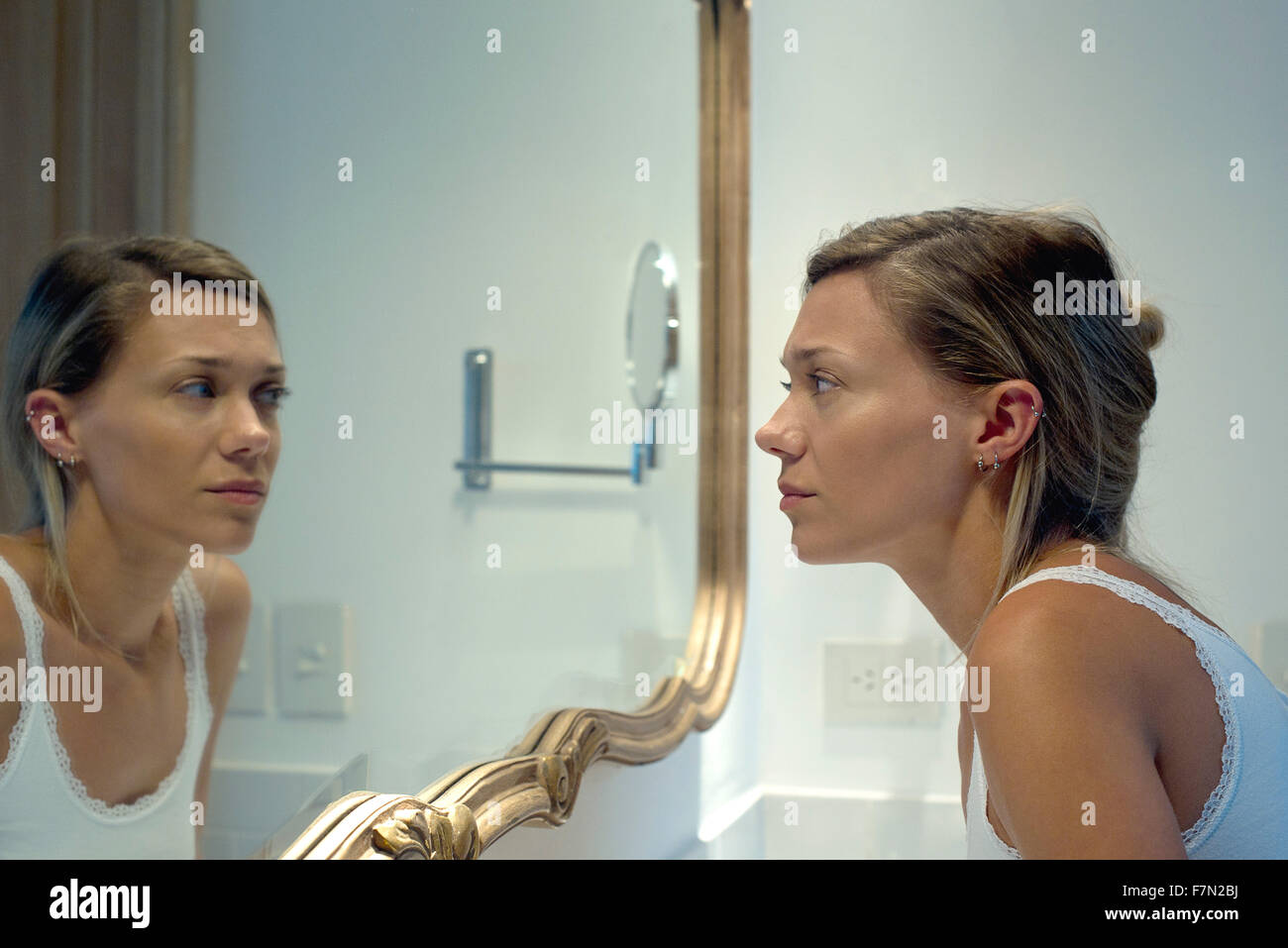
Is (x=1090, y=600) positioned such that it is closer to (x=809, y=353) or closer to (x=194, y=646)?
(x=809, y=353)

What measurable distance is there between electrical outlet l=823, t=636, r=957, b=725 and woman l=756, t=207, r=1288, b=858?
735mm

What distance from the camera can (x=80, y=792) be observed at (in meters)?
0.43

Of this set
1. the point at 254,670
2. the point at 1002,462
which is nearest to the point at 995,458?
the point at 1002,462

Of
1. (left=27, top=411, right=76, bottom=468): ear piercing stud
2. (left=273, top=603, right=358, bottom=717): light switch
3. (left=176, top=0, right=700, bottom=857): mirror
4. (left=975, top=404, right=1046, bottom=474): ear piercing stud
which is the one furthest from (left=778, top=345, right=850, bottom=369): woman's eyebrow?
(left=27, top=411, right=76, bottom=468): ear piercing stud

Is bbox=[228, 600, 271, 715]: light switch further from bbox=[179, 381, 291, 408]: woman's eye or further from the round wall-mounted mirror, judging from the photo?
the round wall-mounted mirror

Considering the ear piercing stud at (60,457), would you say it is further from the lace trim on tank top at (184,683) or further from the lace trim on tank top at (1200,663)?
the lace trim on tank top at (1200,663)

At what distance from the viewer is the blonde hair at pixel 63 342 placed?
1.29ft

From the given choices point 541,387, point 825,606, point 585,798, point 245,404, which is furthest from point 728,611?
point 245,404

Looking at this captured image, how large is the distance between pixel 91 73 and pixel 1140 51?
4.55 feet

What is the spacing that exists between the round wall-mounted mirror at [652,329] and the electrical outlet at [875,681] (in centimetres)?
53

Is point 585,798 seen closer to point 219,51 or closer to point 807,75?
point 219,51

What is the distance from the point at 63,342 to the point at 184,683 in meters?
0.16

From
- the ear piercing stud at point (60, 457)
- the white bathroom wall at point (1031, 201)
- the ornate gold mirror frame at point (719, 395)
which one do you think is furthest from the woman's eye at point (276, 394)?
the white bathroom wall at point (1031, 201)

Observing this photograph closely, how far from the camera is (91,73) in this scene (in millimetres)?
420
